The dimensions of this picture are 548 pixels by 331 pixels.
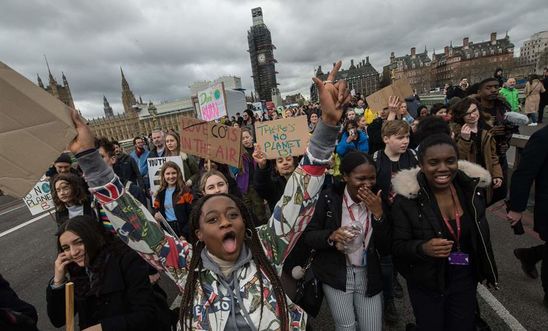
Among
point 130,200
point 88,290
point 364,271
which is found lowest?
point 364,271

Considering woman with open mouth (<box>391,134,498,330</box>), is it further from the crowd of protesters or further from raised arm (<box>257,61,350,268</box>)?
raised arm (<box>257,61,350,268</box>)

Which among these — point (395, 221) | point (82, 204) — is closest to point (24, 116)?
point (395, 221)

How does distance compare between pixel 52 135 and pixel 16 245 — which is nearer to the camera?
pixel 52 135

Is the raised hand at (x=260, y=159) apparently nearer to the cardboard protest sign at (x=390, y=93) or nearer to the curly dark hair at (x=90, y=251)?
the curly dark hair at (x=90, y=251)

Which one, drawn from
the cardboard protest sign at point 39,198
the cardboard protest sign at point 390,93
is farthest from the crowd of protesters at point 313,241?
the cardboard protest sign at point 39,198

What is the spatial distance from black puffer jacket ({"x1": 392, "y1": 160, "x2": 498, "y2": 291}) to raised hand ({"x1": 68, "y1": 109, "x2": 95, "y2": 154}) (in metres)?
1.86

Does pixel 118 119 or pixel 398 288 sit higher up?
pixel 118 119

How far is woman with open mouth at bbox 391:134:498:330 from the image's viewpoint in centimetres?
193

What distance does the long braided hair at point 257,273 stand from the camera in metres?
1.32

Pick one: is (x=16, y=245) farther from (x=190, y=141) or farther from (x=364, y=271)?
(x=364, y=271)

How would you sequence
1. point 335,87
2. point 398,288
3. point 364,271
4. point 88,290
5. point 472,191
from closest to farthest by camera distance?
1. point 335,87
2. point 88,290
3. point 472,191
4. point 364,271
5. point 398,288

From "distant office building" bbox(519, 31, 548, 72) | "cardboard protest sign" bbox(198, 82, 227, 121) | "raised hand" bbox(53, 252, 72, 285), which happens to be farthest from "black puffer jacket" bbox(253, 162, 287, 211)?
"distant office building" bbox(519, 31, 548, 72)

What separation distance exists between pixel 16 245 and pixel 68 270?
6.56m

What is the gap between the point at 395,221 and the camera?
2.04 m
